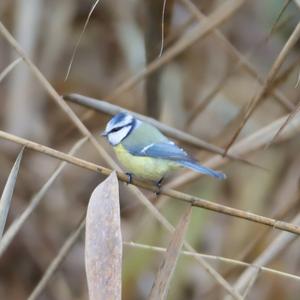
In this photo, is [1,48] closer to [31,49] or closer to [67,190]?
[31,49]

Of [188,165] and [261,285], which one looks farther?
[261,285]

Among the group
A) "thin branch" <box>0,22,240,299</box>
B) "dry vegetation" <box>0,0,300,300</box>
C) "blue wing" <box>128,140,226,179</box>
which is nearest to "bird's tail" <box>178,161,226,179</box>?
"blue wing" <box>128,140,226,179</box>

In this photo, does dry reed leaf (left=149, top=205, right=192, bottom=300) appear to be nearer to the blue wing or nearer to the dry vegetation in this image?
the blue wing

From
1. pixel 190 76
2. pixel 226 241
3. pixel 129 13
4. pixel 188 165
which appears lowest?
pixel 188 165

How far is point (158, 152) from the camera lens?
1495 millimetres

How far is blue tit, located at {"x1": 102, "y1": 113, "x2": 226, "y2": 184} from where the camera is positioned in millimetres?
1475

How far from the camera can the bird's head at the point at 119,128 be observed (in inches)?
61.1

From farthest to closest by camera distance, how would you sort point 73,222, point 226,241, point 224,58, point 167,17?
point 224,58 → point 73,222 → point 226,241 → point 167,17

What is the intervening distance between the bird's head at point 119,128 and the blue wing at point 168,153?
0.06m

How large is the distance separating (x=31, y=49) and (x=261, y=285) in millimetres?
1000

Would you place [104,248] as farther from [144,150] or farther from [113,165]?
[144,150]

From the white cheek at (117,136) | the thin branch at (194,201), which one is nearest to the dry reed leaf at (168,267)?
the thin branch at (194,201)

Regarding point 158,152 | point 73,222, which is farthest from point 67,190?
point 158,152

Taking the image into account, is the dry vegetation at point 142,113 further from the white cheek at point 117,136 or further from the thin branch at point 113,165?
the thin branch at point 113,165
